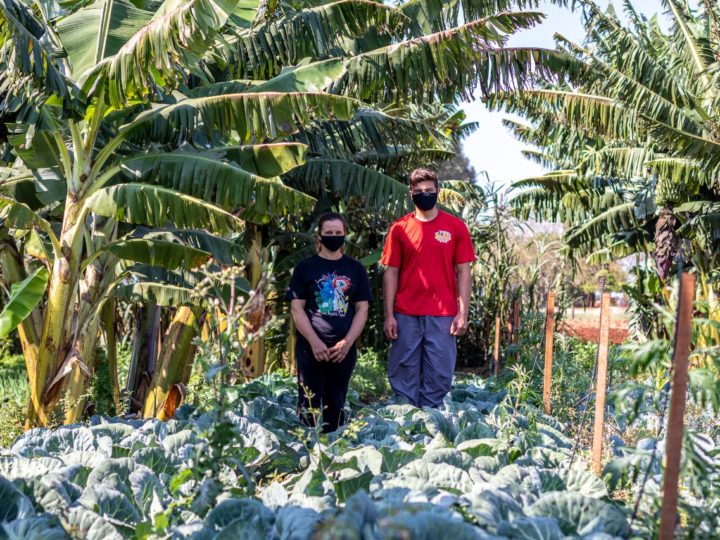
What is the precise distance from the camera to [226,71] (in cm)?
764

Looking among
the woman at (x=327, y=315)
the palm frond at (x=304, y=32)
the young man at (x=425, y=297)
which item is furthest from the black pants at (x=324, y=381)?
the palm frond at (x=304, y=32)

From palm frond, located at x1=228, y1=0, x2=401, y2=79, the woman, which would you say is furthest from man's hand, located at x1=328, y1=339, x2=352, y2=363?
palm frond, located at x1=228, y1=0, x2=401, y2=79

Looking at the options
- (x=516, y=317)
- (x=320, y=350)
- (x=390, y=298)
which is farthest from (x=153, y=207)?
(x=516, y=317)

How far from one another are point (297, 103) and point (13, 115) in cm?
276

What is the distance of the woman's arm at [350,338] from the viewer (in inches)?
187

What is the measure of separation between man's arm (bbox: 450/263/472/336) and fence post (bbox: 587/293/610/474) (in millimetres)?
1366

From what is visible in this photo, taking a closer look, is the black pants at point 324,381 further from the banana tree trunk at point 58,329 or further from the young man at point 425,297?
the banana tree trunk at point 58,329

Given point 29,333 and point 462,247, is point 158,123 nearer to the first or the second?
point 29,333

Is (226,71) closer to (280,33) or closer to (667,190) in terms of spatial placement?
(280,33)

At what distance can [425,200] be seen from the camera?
Answer: 17.0 feet

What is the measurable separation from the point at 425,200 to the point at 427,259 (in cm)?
44

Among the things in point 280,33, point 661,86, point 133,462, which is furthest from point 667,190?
point 133,462

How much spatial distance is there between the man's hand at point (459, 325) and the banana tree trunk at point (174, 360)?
2617mm

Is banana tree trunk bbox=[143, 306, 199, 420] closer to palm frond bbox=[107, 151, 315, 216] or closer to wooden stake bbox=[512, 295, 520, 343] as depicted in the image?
palm frond bbox=[107, 151, 315, 216]
